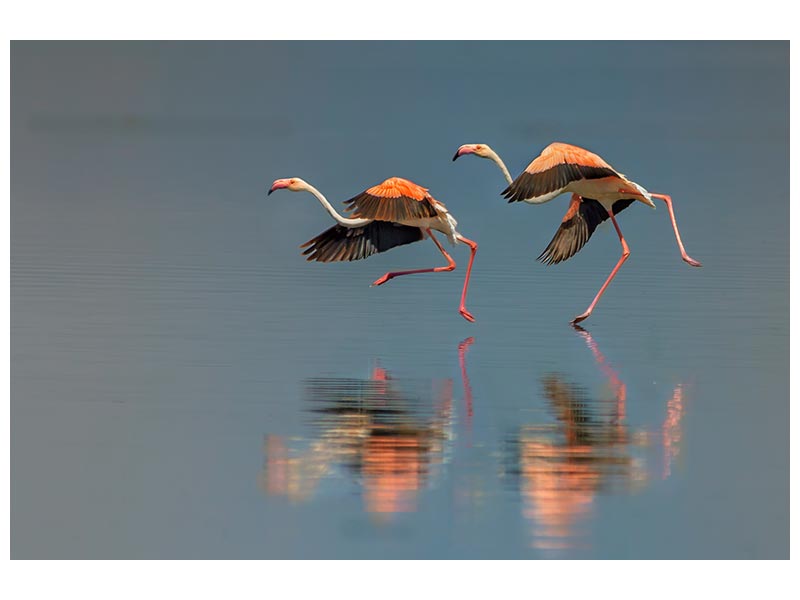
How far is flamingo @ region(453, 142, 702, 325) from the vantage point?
52.3 ft

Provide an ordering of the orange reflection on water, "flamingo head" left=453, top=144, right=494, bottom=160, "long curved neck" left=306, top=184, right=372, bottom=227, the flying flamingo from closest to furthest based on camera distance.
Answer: the orange reflection on water, the flying flamingo, "long curved neck" left=306, top=184, right=372, bottom=227, "flamingo head" left=453, top=144, right=494, bottom=160

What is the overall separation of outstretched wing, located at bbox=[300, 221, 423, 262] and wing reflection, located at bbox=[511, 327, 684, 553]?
394 centimetres

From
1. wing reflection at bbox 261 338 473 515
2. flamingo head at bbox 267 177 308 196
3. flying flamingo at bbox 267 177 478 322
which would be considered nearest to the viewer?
wing reflection at bbox 261 338 473 515

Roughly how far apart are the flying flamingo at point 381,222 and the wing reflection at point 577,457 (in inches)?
122

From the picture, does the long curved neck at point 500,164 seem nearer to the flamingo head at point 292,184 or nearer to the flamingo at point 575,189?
the flamingo at point 575,189

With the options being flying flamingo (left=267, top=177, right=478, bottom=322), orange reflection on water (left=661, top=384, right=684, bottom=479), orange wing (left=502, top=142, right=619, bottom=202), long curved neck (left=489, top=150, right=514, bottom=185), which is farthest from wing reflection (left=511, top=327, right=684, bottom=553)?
long curved neck (left=489, top=150, right=514, bottom=185)

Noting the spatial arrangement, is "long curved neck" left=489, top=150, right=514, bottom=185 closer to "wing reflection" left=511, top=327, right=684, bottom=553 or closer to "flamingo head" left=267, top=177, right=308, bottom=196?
"flamingo head" left=267, top=177, right=308, bottom=196

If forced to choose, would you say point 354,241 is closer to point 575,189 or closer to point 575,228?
point 575,189

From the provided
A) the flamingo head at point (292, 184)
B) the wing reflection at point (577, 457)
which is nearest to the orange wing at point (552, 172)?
the flamingo head at point (292, 184)

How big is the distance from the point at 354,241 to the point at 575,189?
2157 mm

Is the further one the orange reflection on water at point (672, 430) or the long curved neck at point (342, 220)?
the long curved neck at point (342, 220)

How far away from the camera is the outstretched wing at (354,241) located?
55.8 feet

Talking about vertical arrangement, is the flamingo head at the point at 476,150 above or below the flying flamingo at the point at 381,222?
above
